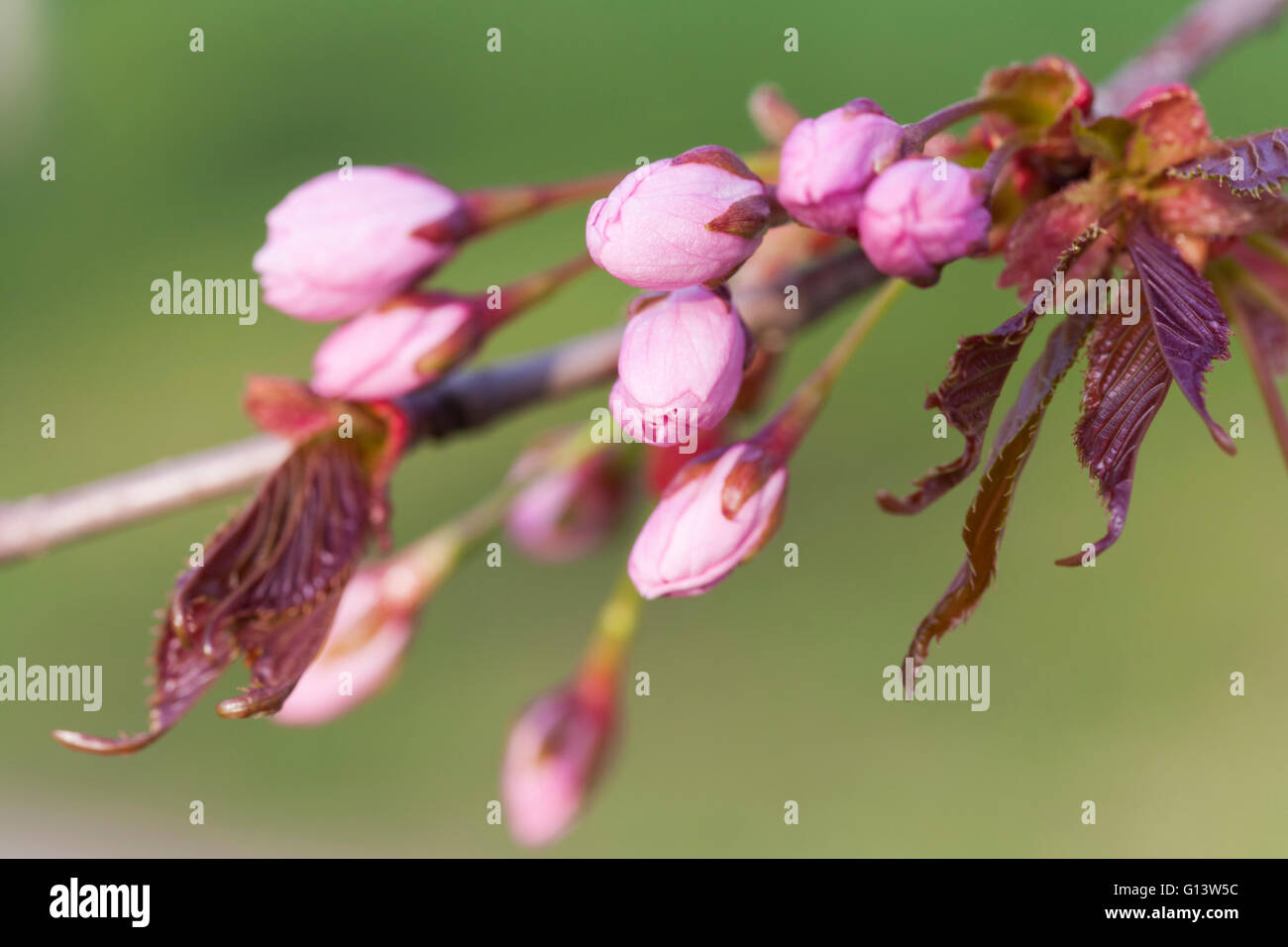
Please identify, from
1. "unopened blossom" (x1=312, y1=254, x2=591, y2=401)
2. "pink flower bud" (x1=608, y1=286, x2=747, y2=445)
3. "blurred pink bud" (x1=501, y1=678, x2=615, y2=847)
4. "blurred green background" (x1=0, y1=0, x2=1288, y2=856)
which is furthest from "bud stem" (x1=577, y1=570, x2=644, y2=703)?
"blurred green background" (x1=0, y1=0, x2=1288, y2=856)

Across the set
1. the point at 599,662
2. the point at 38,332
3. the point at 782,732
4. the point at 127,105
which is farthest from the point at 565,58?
the point at 599,662

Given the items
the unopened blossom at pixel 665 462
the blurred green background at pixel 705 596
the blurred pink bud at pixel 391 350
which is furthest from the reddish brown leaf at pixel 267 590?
the blurred green background at pixel 705 596

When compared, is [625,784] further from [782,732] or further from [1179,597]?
[1179,597]

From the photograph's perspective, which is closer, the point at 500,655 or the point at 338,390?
the point at 338,390

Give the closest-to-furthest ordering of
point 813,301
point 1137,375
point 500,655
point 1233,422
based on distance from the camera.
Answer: point 1137,375
point 813,301
point 1233,422
point 500,655

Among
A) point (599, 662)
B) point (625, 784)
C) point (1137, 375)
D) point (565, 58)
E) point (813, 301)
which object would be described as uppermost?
point (565, 58)

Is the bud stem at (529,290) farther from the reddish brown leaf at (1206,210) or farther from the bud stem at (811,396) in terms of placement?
the reddish brown leaf at (1206,210)
